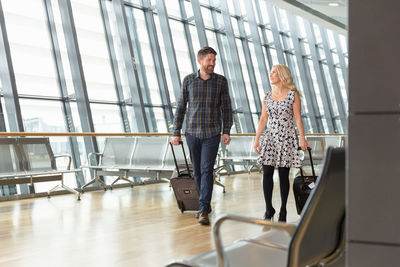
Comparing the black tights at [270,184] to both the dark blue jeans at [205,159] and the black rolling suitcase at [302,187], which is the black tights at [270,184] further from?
the dark blue jeans at [205,159]

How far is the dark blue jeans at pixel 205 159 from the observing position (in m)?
4.16

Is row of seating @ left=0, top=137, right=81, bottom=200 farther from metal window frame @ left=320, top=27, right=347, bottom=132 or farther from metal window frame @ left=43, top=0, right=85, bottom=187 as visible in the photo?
metal window frame @ left=320, top=27, right=347, bottom=132

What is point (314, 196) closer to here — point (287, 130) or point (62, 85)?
point (287, 130)

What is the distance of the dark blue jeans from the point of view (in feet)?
13.6

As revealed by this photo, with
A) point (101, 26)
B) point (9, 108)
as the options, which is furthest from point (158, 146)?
point (101, 26)

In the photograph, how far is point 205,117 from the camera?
4180mm

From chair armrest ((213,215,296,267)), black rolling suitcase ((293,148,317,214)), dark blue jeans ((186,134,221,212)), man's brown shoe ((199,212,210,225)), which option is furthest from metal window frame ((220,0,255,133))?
chair armrest ((213,215,296,267))

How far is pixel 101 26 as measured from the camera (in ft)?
34.0

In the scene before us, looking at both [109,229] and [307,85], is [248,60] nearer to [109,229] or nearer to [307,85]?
[307,85]

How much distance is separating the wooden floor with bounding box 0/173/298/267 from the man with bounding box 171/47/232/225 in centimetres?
37

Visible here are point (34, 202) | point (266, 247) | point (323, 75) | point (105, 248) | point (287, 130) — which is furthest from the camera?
point (323, 75)

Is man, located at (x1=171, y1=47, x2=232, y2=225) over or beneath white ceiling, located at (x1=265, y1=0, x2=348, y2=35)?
beneath

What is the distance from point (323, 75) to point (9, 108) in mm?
13862
